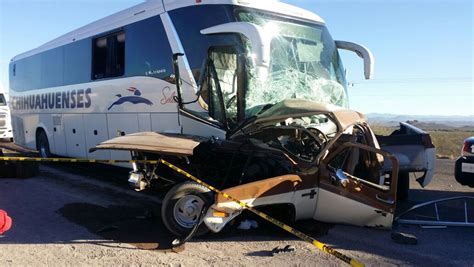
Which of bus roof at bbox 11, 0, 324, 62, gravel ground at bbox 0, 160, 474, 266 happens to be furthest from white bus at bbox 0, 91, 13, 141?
gravel ground at bbox 0, 160, 474, 266

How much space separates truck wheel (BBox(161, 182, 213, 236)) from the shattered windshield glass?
1443mm

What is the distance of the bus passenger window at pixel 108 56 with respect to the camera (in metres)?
8.77

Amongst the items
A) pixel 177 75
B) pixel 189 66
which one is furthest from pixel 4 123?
pixel 189 66

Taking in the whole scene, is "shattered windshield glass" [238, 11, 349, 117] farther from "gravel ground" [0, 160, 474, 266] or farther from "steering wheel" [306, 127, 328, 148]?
"gravel ground" [0, 160, 474, 266]

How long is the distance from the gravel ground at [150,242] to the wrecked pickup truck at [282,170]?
0.94 feet

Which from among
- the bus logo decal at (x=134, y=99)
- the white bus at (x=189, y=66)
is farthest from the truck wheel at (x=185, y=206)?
the bus logo decal at (x=134, y=99)

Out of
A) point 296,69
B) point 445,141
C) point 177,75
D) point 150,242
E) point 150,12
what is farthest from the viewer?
point 445,141

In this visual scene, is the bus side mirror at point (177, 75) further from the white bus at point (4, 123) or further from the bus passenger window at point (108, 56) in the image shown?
the white bus at point (4, 123)

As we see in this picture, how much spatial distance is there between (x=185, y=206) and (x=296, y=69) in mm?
2718

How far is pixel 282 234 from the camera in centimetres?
570

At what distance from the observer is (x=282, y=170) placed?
18.6ft

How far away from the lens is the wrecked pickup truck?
535 cm

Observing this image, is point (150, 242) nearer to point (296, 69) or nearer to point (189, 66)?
point (189, 66)

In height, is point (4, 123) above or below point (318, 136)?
below
